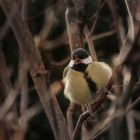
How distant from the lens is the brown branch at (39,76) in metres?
2.12

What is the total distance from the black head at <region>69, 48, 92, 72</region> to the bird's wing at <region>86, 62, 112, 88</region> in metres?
0.06

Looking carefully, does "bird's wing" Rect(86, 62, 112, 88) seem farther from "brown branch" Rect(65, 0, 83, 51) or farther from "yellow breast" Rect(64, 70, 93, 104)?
"brown branch" Rect(65, 0, 83, 51)

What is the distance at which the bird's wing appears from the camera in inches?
92.5

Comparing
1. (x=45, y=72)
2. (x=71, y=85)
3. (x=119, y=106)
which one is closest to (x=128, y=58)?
(x=119, y=106)

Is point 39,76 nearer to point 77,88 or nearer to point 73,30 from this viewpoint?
point 77,88

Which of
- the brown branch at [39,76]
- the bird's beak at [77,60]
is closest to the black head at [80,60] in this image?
the bird's beak at [77,60]

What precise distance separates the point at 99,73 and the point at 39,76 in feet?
1.12

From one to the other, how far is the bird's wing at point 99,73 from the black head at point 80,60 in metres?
0.06

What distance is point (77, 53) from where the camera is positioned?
2.58 m

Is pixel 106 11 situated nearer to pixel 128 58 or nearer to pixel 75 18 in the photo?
pixel 75 18

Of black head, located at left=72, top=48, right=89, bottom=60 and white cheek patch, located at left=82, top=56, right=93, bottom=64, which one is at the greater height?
black head, located at left=72, top=48, right=89, bottom=60

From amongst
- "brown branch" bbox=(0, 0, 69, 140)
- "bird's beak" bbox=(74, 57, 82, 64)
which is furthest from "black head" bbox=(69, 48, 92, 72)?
"brown branch" bbox=(0, 0, 69, 140)

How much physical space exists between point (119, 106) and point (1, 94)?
1.53m

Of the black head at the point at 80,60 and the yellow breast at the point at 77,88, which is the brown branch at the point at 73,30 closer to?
the black head at the point at 80,60
